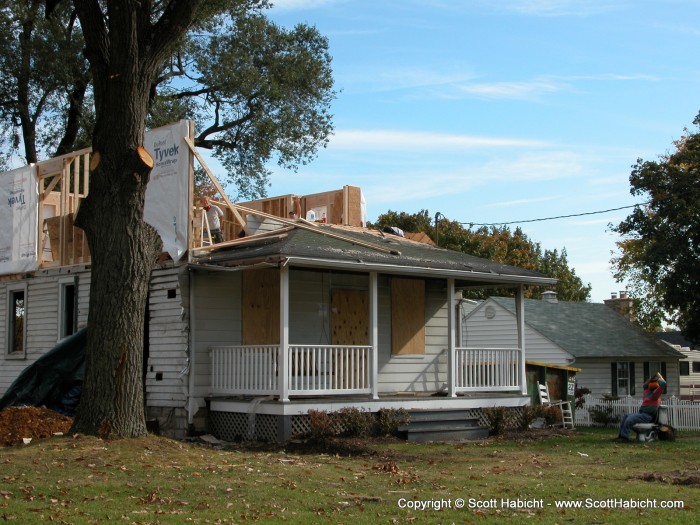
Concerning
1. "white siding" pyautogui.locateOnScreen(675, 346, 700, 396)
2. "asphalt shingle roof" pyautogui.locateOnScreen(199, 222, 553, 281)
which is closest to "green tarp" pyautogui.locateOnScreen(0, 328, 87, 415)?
"asphalt shingle roof" pyautogui.locateOnScreen(199, 222, 553, 281)

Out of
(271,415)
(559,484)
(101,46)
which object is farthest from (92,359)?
(559,484)

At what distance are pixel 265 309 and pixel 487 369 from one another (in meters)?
5.33

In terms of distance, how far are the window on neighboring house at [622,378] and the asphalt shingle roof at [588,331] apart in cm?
67

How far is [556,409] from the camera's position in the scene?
2055 centimetres

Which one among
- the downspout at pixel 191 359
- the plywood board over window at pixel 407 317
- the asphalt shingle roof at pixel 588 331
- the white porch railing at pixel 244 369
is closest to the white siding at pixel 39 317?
the downspout at pixel 191 359

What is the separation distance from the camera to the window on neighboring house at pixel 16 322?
22109mm

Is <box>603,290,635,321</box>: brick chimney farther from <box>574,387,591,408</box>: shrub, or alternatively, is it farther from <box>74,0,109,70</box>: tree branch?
<box>74,0,109,70</box>: tree branch

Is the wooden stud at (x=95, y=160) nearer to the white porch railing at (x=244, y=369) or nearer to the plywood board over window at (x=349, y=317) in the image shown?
the white porch railing at (x=244, y=369)

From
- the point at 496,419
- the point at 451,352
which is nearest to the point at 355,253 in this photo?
the point at 451,352

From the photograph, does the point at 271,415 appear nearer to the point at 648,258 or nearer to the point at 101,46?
the point at 101,46

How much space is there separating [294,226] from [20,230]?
741 cm

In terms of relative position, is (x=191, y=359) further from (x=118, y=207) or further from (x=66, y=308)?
(x=66, y=308)

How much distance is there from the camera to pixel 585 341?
34.5m

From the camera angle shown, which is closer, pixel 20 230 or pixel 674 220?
pixel 20 230
